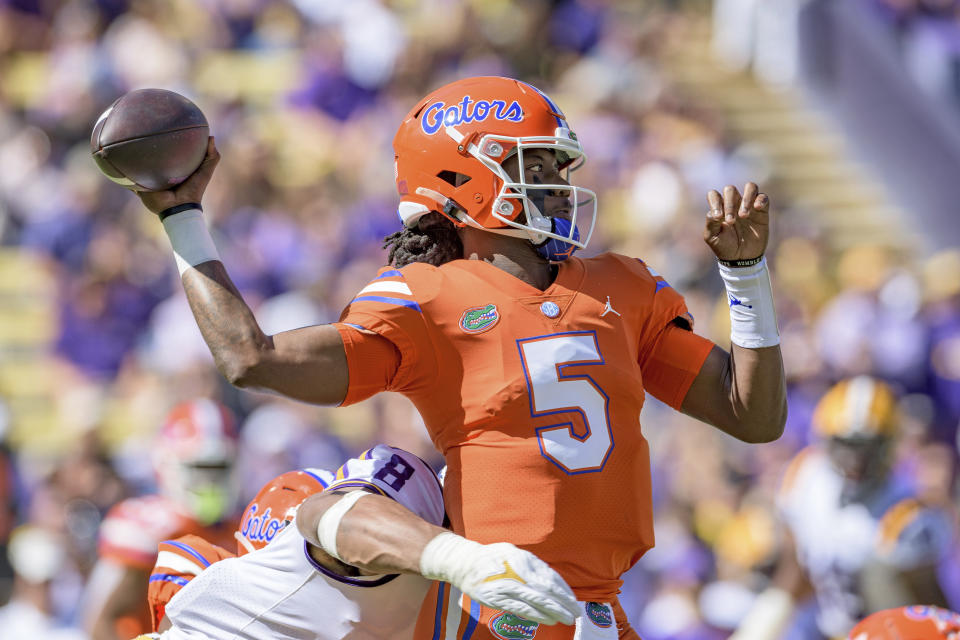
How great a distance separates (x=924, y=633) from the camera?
3.54 m

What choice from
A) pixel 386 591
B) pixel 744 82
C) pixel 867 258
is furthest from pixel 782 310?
pixel 386 591

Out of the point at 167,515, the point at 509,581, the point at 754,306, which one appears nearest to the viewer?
the point at 509,581

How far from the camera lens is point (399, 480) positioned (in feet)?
9.96

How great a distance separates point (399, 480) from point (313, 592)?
30 cm

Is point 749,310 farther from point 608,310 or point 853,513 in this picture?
point 853,513

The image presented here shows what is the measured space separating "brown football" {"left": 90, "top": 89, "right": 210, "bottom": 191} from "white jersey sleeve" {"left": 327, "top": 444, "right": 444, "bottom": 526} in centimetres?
75

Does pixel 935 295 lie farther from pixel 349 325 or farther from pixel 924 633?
pixel 349 325

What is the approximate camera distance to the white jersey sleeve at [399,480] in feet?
9.81

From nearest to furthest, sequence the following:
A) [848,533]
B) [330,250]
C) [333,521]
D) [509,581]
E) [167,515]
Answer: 1. [509,581]
2. [333,521]
3. [167,515]
4. [848,533]
5. [330,250]

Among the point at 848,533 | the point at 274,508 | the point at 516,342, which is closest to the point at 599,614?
the point at 516,342

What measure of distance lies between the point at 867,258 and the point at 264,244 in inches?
168

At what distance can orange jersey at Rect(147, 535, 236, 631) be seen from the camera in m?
3.65

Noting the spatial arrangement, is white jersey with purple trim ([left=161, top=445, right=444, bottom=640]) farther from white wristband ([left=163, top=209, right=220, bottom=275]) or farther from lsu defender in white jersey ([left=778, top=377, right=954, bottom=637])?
lsu defender in white jersey ([left=778, top=377, right=954, bottom=637])

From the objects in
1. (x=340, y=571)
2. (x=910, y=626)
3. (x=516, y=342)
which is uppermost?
(x=516, y=342)
